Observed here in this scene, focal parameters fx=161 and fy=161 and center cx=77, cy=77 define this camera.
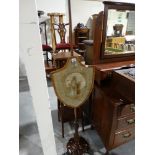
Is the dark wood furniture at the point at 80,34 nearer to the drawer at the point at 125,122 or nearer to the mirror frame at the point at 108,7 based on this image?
the mirror frame at the point at 108,7

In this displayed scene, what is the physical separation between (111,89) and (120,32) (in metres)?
0.55

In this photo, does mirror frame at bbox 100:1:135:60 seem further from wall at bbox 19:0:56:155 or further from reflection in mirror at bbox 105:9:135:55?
wall at bbox 19:0:56:155

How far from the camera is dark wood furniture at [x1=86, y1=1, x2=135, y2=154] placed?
1.28 m

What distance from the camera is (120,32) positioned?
1.53 metres

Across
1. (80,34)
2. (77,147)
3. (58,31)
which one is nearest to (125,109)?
(77,147)

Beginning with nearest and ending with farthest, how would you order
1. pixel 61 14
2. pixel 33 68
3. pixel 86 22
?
1. pixel 33 68
2. pixel 61 14
3. pixel 86 22

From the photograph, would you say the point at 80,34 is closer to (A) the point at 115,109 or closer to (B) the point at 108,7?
(B) the point at 108,7

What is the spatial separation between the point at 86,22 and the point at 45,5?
109 cm

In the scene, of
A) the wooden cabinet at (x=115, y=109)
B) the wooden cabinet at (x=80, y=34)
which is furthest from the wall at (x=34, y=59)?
the wooden cabinet at (x=80, y=34)

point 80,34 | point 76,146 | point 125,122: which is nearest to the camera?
point 125,122
